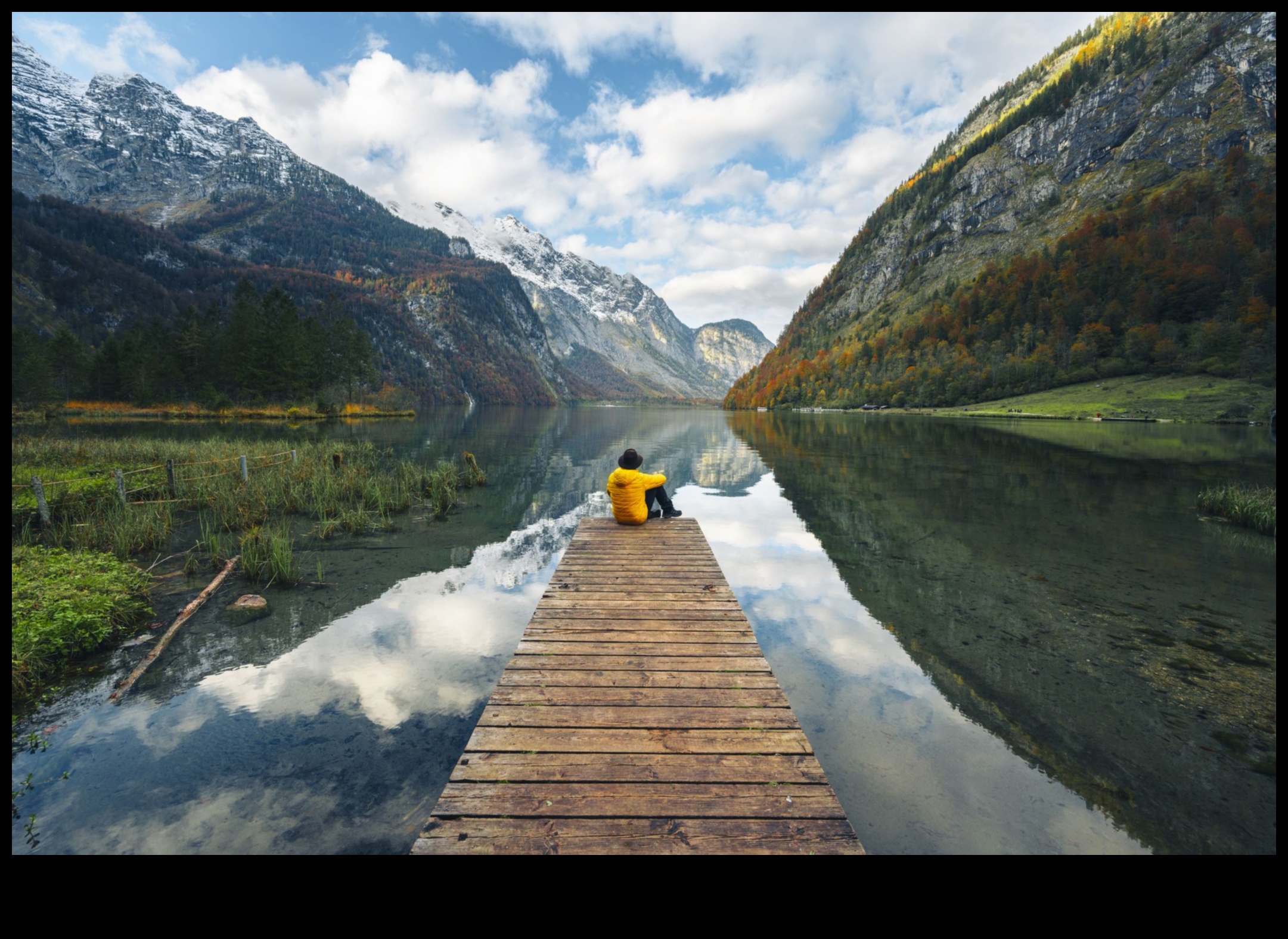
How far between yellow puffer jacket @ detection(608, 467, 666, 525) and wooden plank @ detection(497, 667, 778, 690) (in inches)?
288

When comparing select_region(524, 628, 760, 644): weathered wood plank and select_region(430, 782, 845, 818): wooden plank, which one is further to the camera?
select_region(524, 628, 760, 644): weathered wood plank

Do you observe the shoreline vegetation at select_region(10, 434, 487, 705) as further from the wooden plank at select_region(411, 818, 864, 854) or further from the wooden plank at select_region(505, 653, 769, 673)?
the wooden plank at select_region(411, 818, 864, 854)

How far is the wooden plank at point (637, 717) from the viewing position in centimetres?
512

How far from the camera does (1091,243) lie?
113m

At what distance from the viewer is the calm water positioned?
5.66 m

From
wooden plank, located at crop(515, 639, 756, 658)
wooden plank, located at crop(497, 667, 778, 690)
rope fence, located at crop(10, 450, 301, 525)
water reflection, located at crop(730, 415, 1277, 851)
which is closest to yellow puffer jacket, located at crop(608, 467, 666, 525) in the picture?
water reflection, located at crop(730, 415, 1277, 851)

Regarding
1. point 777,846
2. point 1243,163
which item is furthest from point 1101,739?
point 1243,163

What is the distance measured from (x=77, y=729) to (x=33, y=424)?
197 feet

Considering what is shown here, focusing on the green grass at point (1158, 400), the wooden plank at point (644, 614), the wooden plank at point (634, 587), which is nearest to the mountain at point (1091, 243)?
the green grass at point (1158, 400)

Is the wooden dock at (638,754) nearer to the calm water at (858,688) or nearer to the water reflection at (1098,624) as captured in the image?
the calm water at (858,688)

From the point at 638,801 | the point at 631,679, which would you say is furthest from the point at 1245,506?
the point at 638,801

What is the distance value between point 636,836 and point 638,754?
921mm

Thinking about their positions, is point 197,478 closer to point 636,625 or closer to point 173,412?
point 636,625
